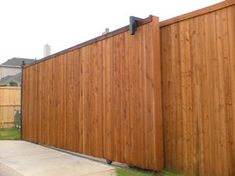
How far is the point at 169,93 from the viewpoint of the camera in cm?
548

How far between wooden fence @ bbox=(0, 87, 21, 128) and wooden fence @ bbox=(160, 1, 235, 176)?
12226 mm

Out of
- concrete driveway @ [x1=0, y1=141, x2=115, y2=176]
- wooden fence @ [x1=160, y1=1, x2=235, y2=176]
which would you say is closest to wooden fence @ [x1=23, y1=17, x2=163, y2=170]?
wooden fence @ [x1=160, y1=1, x2=235, y2=176]

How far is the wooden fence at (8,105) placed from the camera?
52.3 feet

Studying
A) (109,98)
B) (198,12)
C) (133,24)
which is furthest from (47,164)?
(198,12)

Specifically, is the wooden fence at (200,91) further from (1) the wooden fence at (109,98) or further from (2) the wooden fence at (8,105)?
(2) the wooden fence at (8,105)

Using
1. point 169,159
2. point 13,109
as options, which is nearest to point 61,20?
point 13,109

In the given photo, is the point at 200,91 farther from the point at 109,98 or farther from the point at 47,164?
the point at 47,164

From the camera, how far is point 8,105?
1622 cm

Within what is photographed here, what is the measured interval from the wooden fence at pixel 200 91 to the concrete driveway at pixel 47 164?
144 cm

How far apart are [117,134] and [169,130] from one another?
1297 millimetres

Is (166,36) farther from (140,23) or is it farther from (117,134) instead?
(117,134)

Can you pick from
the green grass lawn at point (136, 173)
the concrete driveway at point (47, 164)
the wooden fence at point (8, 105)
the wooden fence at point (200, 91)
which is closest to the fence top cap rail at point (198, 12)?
the wooden fence at point (200, 91)

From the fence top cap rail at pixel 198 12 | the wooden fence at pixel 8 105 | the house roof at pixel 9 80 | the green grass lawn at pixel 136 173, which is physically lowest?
the green grass lawn at pixel 136 173

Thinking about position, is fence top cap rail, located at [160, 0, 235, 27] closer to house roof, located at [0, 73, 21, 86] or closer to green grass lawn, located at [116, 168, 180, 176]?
green grass lawn, located at [116, 168, 180, 176]
